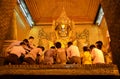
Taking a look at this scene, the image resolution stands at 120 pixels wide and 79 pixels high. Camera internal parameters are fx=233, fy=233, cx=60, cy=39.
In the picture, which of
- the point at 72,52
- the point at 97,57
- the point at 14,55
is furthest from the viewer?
the point at 72,52

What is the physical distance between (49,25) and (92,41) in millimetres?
2148

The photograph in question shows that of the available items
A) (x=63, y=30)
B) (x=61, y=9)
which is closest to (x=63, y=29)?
(x=63, y=30)

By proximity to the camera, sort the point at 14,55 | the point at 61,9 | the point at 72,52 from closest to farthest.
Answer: the point at 14,55 → the point at 72,52 → the point at 61,9

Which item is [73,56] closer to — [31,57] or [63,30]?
[31,57]

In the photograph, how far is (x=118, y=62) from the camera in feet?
15.3

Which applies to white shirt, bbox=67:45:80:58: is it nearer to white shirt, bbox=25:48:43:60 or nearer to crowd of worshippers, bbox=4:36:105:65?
crowd of worshippers, bbox=4:36:105:65

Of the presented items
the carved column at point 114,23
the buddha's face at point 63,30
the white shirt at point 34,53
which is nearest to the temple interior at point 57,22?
the buddha's face at point 63,30

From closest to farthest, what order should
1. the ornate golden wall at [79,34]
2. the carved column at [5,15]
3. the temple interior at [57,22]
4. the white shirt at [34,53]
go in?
the white shirt at [34,53]
the carved column at [5,15]
the temple interior at [57,22]
the ornate golden wall at [79,34]

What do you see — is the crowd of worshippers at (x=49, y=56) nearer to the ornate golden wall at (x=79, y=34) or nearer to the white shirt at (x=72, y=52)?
the white shirt at (x=72, y=52)

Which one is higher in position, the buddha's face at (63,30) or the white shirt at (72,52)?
the buddha's face at (63,30)

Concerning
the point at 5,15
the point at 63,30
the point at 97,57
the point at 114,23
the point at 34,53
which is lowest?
the point at 97,57

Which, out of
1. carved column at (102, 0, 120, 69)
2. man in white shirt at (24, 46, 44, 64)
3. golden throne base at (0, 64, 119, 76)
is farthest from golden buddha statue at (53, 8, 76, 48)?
golden throne base at (0, 64, 119, 76)

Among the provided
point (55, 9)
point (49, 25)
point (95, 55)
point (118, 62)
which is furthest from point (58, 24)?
point (118, 62)

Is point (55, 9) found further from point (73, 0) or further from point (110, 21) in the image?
point (110, 21)
